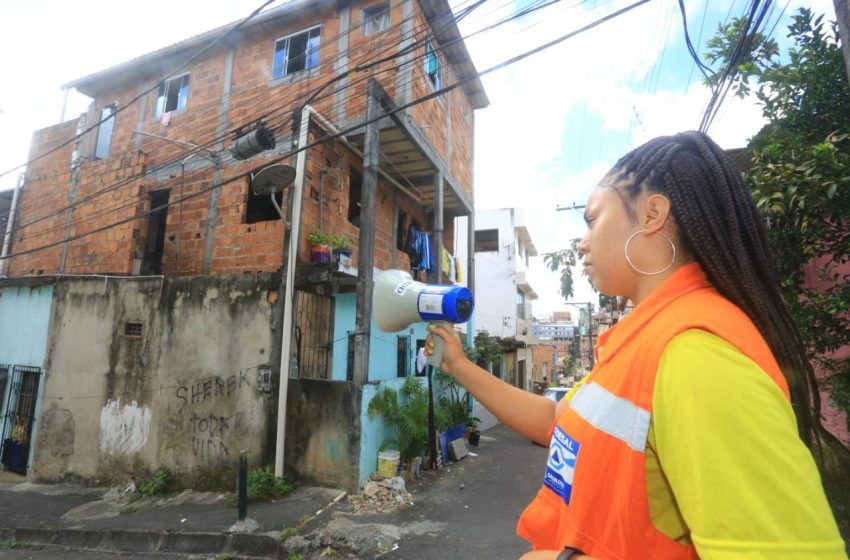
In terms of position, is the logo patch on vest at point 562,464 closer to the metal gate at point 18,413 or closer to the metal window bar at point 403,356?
the metal window bar at point 403,356

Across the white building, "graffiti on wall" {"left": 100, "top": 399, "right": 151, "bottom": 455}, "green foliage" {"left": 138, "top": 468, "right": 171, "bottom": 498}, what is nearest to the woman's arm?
"green foliage" {"left": 138, "top": 468, "right": 171, "bottom": 498}

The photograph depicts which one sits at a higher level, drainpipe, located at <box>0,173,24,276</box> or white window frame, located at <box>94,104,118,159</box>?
white window frame, located at <box>94,104,118,159</box>

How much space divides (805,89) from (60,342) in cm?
1164

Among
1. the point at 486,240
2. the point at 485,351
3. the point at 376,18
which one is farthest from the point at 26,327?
the point at 486,240

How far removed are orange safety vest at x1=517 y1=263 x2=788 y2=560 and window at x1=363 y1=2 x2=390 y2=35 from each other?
28.6 feet

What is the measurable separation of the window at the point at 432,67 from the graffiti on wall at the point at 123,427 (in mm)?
8338

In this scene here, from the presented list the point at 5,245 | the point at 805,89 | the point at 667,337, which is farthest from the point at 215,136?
the point at 667,337

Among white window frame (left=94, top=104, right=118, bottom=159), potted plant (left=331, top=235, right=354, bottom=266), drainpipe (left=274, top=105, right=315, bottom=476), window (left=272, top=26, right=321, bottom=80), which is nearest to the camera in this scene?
drainpipe (left=274, top=105, right=315, bottom=476)

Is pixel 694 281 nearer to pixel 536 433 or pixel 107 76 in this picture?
pixel 536 433

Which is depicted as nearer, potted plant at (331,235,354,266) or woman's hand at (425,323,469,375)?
woman's hand at (425,323,469,375)

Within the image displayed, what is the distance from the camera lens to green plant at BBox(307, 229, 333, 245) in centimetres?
695

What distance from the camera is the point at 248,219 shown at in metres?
7.89

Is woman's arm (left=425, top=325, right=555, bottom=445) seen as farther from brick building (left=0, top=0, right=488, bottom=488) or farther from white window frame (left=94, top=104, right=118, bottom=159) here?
white window frame (left=94, top=104, right=118, bottom=159)

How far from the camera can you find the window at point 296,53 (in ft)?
27.3
